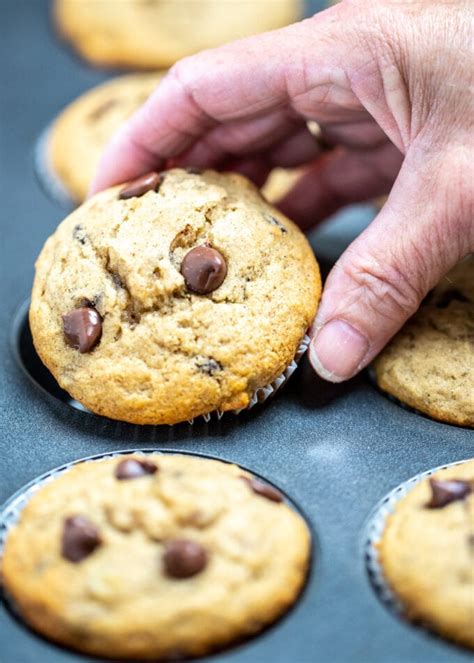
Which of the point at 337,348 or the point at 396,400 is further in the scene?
the point at 396,400

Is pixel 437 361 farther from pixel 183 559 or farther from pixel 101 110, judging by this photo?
pixel 101 110

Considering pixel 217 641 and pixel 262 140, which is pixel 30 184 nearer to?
pixel 262 140

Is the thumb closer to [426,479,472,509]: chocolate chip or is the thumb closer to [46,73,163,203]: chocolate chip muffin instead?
[426,479,472,509]: chocolate chip

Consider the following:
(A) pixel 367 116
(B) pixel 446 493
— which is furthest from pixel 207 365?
(A) pixel 367 116

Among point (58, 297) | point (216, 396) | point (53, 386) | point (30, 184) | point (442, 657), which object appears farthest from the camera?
point (30, 184)

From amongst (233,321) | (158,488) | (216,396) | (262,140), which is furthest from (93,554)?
(262,140)

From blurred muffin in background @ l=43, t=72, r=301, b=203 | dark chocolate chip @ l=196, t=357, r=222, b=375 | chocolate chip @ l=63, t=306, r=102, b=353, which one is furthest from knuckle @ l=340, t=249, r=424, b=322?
blurred muffin in background @ l=43, t=72, r=301, b=203
